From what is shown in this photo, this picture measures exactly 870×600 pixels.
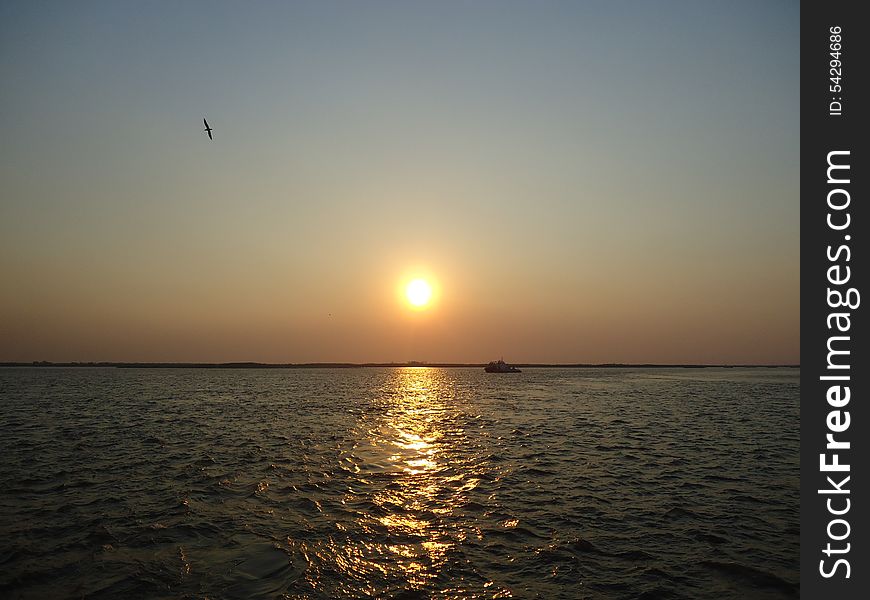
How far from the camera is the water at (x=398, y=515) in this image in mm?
11156

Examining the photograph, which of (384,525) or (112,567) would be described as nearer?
(112,567)

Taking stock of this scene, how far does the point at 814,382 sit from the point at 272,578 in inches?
578

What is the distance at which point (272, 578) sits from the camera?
11211mm

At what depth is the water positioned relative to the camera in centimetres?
1116

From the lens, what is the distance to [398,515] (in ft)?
52.2

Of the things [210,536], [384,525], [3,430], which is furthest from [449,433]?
[3,430]

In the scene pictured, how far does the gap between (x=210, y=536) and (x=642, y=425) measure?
118 feet

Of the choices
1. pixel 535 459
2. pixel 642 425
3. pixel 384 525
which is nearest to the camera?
pixel 384 525

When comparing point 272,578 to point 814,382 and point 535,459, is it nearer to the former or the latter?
point 814,382

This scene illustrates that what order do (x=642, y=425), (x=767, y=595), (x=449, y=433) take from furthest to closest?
(x=642, y=425)
(x=449, y=433)
(x=767, y=595)

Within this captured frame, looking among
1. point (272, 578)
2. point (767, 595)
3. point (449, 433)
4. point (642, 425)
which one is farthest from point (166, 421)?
point (767, 595)

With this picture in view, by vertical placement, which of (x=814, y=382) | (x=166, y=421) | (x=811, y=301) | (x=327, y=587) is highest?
(x=811, y=301)

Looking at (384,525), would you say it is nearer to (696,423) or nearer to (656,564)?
(656,564)

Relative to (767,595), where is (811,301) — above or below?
above
